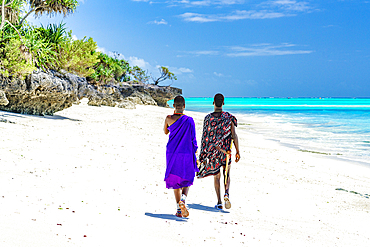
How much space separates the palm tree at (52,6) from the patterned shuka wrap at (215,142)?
12.4 m

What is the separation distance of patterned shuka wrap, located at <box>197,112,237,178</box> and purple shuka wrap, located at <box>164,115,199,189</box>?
23.7 inches

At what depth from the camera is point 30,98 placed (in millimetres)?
13242

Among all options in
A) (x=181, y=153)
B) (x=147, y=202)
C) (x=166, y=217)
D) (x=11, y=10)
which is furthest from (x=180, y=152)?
(x=11, y=10)

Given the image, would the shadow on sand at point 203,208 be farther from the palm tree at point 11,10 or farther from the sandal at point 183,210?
the palm tree at point 11,10

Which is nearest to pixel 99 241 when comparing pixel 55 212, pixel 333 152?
pixel 55 212

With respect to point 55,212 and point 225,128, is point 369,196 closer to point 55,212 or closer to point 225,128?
point 225,128

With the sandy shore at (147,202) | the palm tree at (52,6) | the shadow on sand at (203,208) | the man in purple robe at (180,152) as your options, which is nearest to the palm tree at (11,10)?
the palm tree at (52,6)

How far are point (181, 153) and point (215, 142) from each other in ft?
2.48

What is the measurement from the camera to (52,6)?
14172 millimetres

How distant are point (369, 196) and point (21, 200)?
6.50 metres

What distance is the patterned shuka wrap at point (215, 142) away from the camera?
465 cm

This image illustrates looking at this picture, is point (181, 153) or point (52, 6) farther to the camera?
point (52, 6)

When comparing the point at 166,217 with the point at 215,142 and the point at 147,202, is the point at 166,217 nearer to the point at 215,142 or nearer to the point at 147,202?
the point at 147,202

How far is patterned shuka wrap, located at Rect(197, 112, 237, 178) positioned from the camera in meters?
4.65
